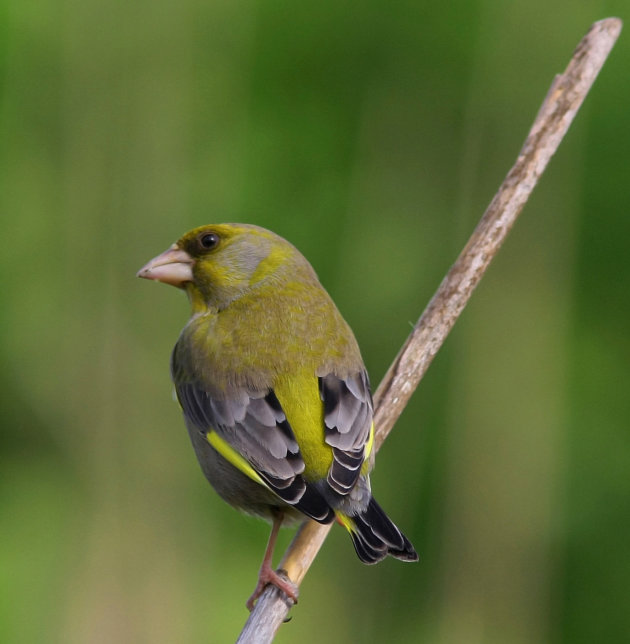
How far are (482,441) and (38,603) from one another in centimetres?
400

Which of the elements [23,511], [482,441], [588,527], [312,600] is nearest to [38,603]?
[23,511]

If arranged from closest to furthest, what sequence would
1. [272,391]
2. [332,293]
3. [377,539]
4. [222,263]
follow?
1. [377,539]
2. [272,391]
3. [222,263]
4. [332,293]

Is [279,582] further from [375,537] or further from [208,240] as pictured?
[208,240]

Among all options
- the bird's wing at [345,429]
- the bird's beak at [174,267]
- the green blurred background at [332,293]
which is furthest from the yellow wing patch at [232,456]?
the green blurred background at [332,293]

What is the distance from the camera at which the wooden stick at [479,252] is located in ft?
11.9

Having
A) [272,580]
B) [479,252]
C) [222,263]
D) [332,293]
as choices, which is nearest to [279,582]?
[272,580]

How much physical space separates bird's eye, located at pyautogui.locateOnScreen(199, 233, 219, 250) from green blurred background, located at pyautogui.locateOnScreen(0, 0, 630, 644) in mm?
4042

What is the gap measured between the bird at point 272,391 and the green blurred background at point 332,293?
13.1 ft

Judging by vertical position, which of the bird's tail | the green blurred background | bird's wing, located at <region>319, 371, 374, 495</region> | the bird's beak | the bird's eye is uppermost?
the bird's eye

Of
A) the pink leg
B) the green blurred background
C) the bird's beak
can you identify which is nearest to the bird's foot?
the pink leg

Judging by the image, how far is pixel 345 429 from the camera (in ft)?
11.3

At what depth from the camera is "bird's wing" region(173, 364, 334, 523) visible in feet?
11.0

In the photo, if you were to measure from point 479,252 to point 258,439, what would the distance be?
103 centimetres

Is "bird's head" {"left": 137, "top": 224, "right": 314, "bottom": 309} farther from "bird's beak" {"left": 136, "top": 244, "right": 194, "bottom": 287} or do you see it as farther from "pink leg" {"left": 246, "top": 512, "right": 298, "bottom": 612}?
"pink leg" {"left": 246, "top": 512, "right": 298, "bottom": 612}
